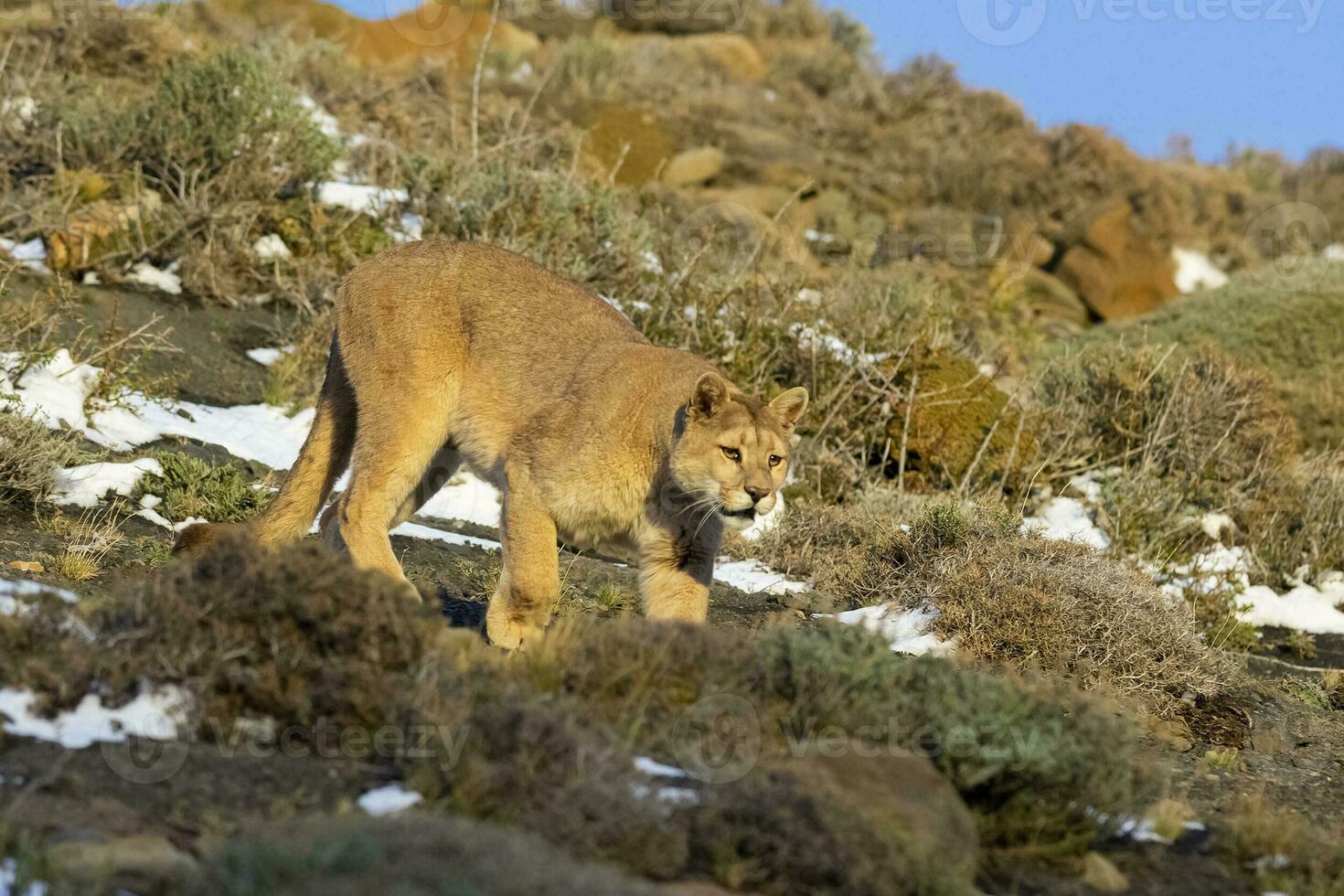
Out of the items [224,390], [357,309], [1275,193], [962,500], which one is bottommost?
[224,390]

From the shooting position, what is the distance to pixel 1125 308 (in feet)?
72.2

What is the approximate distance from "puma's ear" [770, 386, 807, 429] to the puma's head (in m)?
0.38

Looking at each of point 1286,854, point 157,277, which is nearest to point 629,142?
point 157,277

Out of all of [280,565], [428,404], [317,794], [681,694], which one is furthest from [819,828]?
[428,404]

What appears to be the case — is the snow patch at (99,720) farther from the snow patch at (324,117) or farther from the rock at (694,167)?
the rock at (694,167)

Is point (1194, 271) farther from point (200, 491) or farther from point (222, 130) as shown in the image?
point (200, 491)

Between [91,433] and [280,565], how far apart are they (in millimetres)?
5596

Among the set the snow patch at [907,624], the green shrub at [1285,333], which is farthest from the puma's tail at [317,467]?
the green shrub at [1285,333]

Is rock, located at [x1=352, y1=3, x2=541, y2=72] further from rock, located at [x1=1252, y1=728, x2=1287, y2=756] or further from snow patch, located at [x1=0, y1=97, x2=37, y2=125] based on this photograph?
rock, located at [x1=1252, y1=728, x2=1287, y2=756]

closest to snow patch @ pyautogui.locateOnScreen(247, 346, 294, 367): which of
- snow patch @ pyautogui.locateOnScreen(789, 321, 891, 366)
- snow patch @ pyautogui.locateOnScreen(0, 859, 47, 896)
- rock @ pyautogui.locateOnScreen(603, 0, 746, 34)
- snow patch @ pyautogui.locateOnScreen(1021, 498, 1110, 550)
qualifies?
snow patch @ pyautogui.locateOnScreen(789, 321, 891, 366)

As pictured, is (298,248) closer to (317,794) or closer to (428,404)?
(428,404)

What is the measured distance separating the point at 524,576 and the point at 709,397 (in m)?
1.26

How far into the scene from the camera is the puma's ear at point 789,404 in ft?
23.5

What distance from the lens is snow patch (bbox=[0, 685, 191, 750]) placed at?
4605 mm
